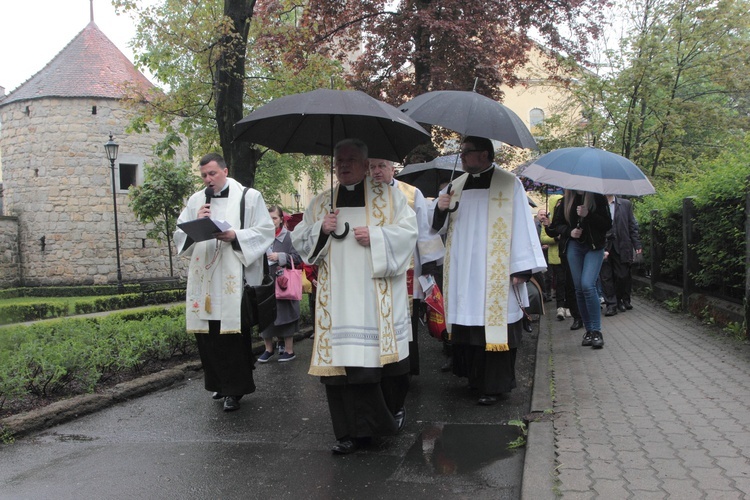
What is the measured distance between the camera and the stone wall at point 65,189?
30781mm

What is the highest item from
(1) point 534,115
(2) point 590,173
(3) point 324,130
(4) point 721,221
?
(1) point 534,115

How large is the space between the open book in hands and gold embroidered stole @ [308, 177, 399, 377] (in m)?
1.19

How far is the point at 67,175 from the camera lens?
1220 inches

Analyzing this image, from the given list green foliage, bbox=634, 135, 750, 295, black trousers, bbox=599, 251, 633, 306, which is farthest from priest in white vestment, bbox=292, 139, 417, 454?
black trousers, bbox=599, 251, 633, 306

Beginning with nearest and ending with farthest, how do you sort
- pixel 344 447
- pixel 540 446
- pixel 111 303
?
pixel 540 446 → pixel 344 447 → pixel 111 303

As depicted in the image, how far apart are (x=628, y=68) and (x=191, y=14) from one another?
1284cm

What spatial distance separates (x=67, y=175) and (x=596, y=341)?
2906cm

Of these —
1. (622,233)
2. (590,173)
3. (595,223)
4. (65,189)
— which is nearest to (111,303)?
(65,189)

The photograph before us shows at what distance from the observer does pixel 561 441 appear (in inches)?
161

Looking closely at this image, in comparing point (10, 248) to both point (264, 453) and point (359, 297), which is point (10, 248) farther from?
point (359, 297)

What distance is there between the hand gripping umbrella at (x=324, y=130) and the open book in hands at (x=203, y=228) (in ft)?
2.35

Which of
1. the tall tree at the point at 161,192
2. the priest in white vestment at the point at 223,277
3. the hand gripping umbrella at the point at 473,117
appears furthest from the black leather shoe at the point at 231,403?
the tall tree at the point at 161,192

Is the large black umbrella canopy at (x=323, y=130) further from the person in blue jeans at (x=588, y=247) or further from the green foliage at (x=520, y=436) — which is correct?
the person in blue jeans at (x=588, y=247)

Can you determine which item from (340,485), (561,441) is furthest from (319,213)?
(561,441)
